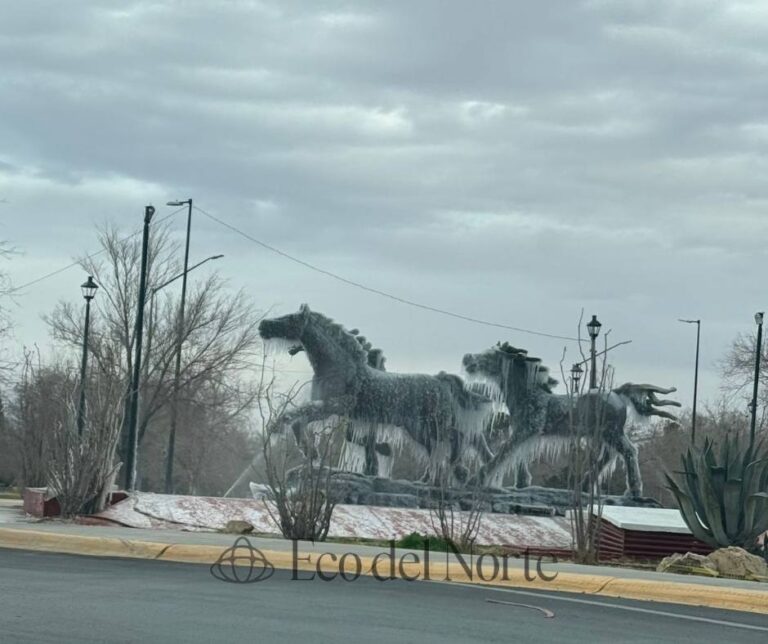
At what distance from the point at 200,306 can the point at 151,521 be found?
25.6 metres

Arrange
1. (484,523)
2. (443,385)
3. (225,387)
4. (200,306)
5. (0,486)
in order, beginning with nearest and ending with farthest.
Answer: (484,523) < (443,385) < (200,306) < (225,387) < (0,486)

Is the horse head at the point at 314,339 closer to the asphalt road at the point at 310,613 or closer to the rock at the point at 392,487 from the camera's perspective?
the rock at the point at 392,487

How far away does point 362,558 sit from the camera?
1425 cm

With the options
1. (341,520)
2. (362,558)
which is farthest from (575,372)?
(362,558)

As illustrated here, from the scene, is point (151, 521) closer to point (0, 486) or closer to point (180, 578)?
point (180, 578)

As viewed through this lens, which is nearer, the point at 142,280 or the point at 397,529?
the point at 397,529

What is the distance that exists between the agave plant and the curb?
6249mm

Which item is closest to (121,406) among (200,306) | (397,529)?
(397,529)

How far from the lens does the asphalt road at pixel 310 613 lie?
8.95 m

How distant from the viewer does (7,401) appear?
63.7 meters

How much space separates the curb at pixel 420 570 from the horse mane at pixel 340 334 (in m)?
15.4

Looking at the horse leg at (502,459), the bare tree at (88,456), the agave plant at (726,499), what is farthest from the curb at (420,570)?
the horse leg at (502,459)

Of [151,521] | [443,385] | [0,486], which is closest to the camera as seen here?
[151,521]

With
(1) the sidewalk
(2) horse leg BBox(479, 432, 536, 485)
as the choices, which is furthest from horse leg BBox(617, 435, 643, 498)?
(1) the sidewalk
